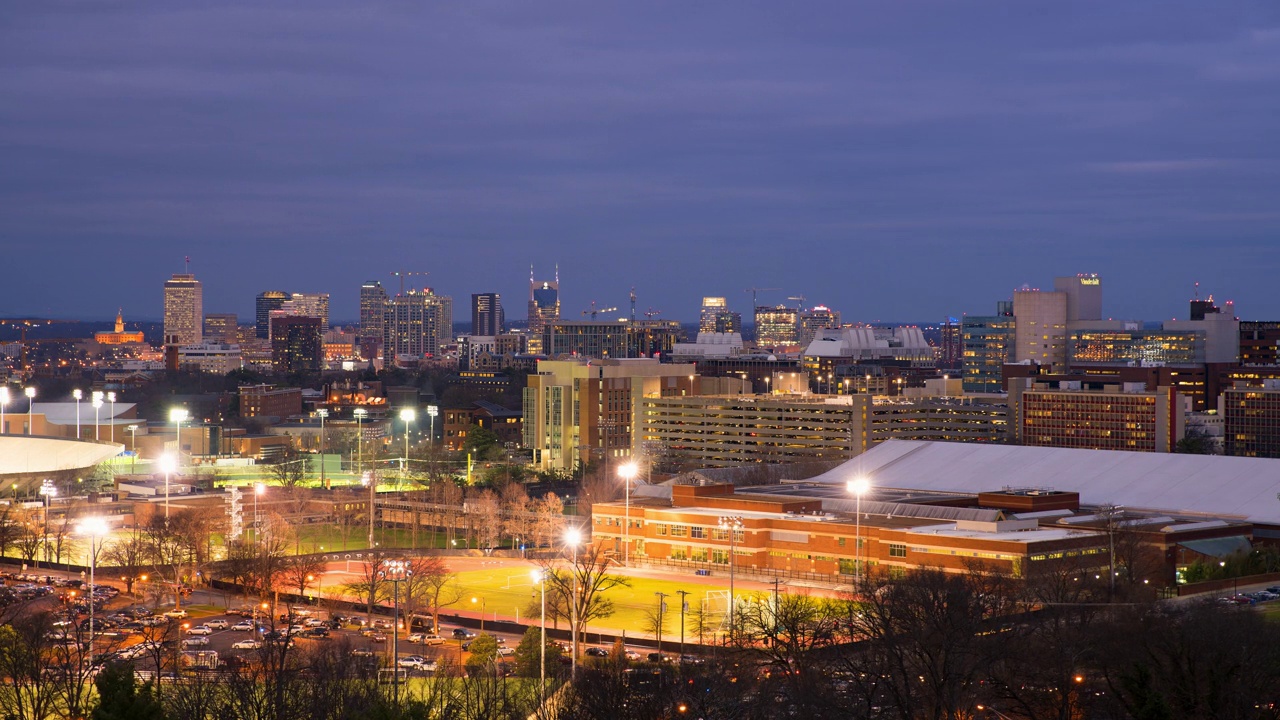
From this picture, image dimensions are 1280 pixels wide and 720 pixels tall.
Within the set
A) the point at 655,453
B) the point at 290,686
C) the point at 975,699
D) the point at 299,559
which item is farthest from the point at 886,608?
the point at 655,453

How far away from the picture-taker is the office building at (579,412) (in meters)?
106

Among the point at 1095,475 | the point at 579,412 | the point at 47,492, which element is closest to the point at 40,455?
the point at 47,492

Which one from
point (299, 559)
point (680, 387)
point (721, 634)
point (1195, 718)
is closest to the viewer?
point (1195, 718)

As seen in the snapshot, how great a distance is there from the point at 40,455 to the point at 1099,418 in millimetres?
58295

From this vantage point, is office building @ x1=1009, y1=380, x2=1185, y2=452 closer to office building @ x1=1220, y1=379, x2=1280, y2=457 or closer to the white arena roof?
office building @ x1=1220, y1=379, x2=1280, y2=457

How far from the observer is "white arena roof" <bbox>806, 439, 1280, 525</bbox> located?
216 ft

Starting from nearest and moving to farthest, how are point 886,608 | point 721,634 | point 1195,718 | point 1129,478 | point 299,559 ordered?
point 1195,718
point 886,608
point 721,634
point 299,559
point 1129,478

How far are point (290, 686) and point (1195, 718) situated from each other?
56.5 feet

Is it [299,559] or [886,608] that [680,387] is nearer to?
[299,559]

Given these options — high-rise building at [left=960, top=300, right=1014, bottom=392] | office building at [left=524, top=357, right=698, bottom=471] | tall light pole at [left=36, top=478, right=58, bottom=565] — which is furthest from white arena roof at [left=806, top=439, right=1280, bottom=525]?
high-rise building at [left=960, top=300, right=1014, bottom=392]

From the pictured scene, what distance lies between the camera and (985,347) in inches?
6393

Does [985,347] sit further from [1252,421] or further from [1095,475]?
[1095,475]

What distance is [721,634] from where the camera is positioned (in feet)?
152

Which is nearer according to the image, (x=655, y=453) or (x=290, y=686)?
(x=290, y=686)
